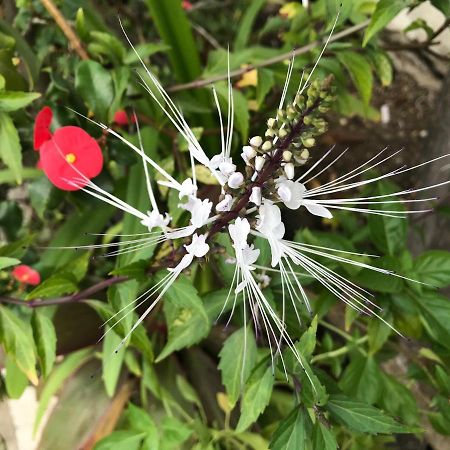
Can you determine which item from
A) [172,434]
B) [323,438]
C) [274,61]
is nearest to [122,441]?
[172,434]

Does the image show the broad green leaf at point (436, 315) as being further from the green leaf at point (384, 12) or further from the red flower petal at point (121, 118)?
the red flower petal at point (121, 118)

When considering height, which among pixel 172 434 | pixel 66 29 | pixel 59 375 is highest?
pixel 66 29

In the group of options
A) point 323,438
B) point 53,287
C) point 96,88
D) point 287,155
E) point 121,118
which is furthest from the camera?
point 121,118

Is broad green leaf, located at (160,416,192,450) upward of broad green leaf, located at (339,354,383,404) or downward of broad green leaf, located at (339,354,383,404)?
upward

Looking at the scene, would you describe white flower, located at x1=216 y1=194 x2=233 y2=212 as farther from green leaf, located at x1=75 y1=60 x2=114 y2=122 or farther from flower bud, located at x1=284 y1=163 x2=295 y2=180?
green leaf, located at x1=75 y1=60 x2=114 y2=122

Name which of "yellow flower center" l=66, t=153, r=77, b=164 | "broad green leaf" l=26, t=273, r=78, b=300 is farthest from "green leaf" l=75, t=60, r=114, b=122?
"broad green leaf" l=26, t=273, r=78, b=300

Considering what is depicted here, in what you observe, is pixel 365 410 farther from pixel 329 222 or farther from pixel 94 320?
pixel 329 222

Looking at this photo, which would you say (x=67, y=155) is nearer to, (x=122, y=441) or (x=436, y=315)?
(x=122, y=441)
